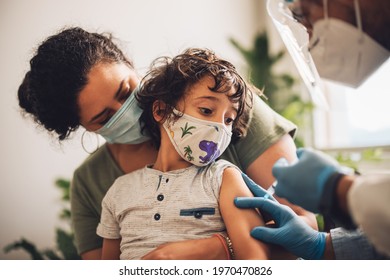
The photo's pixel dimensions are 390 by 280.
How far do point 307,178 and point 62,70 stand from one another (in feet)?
2.38

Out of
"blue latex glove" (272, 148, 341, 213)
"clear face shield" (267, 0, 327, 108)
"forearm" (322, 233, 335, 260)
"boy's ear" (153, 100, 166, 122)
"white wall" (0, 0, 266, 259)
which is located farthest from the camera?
"white wall" (0, 0, 266, 259)

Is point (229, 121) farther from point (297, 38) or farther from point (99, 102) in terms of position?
point (99, 102)

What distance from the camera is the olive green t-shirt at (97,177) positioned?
1.25 m

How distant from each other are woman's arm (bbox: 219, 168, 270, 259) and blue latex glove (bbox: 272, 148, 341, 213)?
0.50 ft

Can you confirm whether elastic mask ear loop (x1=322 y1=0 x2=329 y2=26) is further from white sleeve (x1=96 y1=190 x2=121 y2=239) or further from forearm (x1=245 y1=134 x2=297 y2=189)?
white sleeve (x1=96 y1=190 x2=121 y2=239)

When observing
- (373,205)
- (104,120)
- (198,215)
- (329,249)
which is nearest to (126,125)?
(104,120)

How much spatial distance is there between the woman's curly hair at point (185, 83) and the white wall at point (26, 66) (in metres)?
0.20

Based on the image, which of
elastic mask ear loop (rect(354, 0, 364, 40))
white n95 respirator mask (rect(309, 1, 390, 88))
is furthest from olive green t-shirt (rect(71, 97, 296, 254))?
elastic mask ear loop (rect(354, 0, 364, 40))

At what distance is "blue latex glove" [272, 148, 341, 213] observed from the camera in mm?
778

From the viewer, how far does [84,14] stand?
1389mm

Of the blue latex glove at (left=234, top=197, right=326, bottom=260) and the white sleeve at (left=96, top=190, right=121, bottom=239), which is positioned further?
the white sleeve at (left=96, top=190, right=121, bottom=239)

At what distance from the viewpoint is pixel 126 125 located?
1.21 metres

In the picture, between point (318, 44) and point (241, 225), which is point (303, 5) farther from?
point (241, 225)
